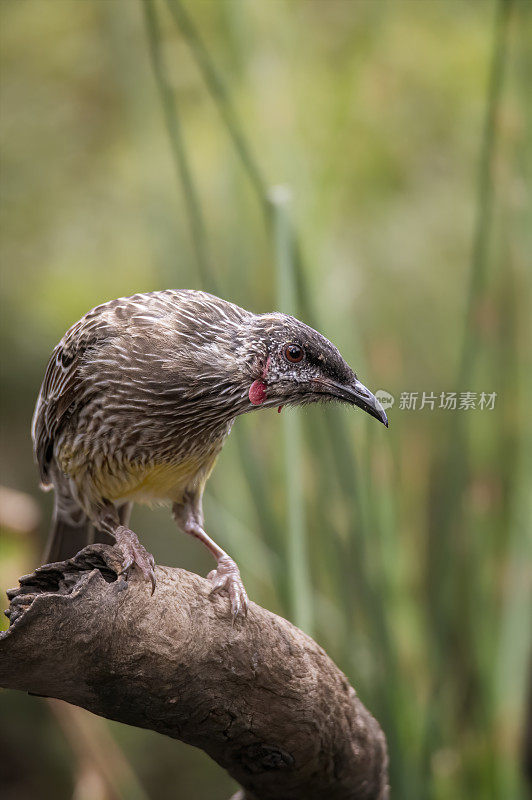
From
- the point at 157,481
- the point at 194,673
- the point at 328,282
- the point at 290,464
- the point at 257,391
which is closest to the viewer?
the point at 194,673

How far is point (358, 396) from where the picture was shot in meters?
2.09

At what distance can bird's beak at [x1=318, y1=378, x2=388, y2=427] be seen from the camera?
81.9 inches

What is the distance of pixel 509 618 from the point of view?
2988 mm

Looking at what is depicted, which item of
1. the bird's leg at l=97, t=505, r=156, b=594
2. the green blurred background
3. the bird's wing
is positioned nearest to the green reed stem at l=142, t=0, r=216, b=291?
the green blurred background

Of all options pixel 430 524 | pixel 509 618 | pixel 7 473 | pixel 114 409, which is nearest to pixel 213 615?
pixel 114 409

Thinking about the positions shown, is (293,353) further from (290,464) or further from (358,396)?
(290,464)

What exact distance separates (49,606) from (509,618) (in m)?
1.92

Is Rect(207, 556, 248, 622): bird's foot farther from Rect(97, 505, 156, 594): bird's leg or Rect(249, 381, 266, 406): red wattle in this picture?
Rect(249, 381, 266, 406): red wattle

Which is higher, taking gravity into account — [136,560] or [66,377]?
[66,377]

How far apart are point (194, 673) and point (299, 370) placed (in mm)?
736

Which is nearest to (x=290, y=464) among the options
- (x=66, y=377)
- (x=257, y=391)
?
(x=257, y=391)

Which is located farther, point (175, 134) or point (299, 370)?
point (175, 134)

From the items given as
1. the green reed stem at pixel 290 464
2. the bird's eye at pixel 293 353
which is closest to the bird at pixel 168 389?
the bird's eye at pixel 293 353

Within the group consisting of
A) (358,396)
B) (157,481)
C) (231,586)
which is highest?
(358,396)
